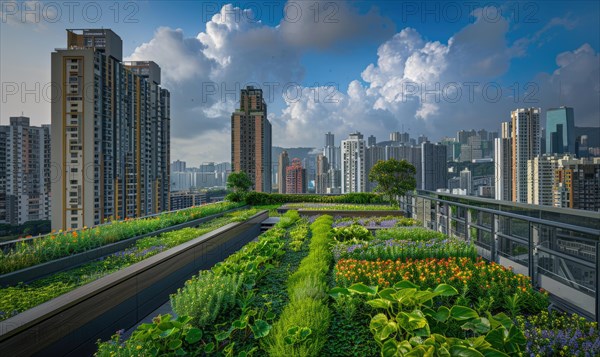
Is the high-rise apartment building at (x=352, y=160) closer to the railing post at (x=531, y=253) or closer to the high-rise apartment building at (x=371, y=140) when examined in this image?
the high-rise apartment building at (x=371, y=140)

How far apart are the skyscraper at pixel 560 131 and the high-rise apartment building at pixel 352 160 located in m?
14.8

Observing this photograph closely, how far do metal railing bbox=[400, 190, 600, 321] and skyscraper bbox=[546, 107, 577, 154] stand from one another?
23367 mm

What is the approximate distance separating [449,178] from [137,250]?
83.0ft

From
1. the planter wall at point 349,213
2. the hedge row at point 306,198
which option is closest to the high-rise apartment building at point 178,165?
the hedge row at point 306,198

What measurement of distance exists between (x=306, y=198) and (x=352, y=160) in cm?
1239

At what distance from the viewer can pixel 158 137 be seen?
4878 cm

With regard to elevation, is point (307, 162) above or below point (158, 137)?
below

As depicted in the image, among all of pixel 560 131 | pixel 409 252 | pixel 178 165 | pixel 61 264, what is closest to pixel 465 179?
pixel 560 131

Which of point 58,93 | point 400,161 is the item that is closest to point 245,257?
point 400,161

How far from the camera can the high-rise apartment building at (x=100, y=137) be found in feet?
92.1

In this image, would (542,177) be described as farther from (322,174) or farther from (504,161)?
(322,174)

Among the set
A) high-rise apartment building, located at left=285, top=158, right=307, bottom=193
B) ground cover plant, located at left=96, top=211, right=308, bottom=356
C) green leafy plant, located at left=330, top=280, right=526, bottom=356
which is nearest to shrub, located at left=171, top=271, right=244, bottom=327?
ground cover plant, located at left=96, top=211, right=308, bottom=356

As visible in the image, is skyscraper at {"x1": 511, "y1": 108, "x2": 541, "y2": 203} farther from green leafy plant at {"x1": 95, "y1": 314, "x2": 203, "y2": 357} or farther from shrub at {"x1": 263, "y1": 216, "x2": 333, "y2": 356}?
green leafy plant at {"x1": 95, "y1": 314, "x2": 203, "y2": 357}

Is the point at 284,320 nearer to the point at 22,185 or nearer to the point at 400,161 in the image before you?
the point at 400,161
